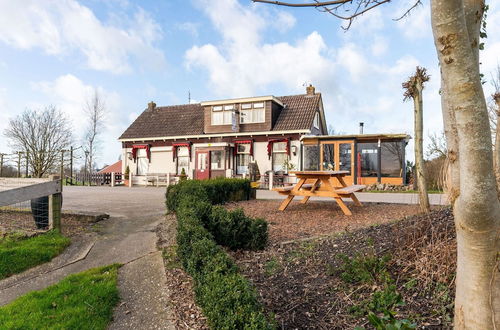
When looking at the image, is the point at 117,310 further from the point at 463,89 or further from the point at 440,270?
the point at 463,89

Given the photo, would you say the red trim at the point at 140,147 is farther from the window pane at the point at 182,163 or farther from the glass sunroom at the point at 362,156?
the glass sunroom at the point at 362,156

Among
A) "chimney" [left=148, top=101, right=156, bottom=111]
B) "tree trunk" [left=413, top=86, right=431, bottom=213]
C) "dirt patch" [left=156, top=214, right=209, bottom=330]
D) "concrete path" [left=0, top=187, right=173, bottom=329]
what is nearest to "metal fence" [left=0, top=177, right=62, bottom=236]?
"concrete path" [left=0, top=187, right=173, bottom=329]

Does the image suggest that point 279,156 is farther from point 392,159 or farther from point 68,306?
point 68,306

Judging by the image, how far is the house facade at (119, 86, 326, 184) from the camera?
19234mm

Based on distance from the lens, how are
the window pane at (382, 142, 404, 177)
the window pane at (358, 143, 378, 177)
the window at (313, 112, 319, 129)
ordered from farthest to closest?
the window at (313, 112, 319, 129)
the window pane at (358, 143, 378, 177)
the window pane at (382, 142, 404, 177)

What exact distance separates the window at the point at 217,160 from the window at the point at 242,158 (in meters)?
1.03

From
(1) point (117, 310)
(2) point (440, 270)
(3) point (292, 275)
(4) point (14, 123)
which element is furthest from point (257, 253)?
(4) point (14, 123)

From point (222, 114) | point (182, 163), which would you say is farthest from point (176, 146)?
point (222, 114)

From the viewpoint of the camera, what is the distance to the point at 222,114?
2061 cm

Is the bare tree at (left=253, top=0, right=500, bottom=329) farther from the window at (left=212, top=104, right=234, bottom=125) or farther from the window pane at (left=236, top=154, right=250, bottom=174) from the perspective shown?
the window at (left=212, top=104, right=234, bottom=125)

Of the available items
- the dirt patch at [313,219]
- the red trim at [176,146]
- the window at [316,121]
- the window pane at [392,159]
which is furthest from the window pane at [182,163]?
the dirt patch at [313,219]

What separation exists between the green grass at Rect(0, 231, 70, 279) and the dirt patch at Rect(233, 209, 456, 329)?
9.27 ft

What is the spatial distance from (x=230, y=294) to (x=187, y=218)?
2182mm

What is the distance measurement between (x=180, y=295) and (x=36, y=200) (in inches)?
162
